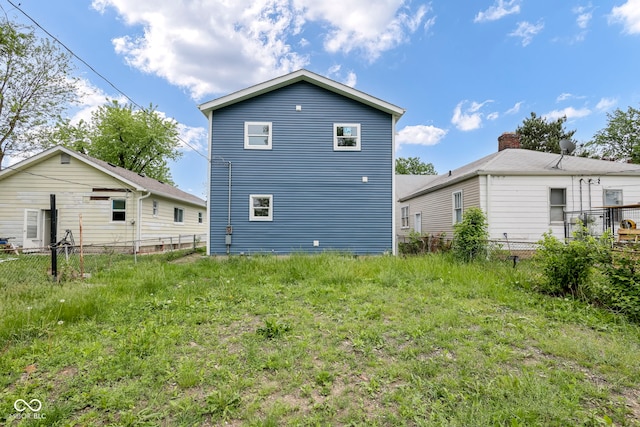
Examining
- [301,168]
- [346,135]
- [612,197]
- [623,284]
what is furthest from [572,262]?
[612,197]

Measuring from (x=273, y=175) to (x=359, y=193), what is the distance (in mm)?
3411

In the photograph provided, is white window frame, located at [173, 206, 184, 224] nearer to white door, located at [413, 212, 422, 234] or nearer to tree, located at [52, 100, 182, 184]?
tree, located at [52, 100, 182, 184]

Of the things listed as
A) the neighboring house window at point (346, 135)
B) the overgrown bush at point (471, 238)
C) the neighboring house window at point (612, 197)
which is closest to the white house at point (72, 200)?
the neighboring house window at point (346, 135)

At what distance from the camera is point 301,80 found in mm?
11469

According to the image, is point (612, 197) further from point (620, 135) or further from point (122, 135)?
point (122, 135)

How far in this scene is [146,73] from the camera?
13.0 m

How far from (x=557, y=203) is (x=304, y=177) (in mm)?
9587

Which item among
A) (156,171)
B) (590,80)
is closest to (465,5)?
(590,80)

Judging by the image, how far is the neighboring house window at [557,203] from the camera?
10.8 metres

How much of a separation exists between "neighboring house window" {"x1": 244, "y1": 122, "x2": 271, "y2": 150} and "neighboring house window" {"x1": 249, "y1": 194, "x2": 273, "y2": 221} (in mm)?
1914

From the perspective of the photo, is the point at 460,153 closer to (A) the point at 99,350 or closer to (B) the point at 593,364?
(B) the point at 593,364

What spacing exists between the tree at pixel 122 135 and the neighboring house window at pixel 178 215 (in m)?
11.0

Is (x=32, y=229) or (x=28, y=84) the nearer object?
(x=32, y=229)

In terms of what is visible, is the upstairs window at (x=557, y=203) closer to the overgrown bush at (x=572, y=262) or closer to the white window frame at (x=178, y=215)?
the overgrown bush at (x=572, y=262)
